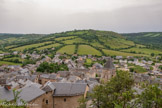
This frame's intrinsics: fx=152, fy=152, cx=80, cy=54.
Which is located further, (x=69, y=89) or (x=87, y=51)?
(x=87, y=51)

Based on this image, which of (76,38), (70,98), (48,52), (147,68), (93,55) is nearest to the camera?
(70,98)

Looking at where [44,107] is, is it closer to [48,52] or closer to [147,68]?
[147,68]

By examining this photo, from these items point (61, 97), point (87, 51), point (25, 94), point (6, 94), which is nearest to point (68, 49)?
point (87, 51)

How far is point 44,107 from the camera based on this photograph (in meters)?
25.2

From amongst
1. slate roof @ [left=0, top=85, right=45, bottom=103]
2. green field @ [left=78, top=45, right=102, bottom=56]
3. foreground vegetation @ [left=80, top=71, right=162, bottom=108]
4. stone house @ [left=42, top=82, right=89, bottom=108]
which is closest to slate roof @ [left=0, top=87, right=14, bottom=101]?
slate roof @ [left=0, top=85, right=45, bottom=103]

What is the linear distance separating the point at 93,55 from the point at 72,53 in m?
19.3

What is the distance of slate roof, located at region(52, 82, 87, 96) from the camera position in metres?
24.8

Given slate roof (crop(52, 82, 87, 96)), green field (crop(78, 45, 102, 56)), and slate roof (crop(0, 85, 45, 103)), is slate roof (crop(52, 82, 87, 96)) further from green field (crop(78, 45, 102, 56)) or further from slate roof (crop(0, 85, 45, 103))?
green field (crop(78, 45, 102, 56))

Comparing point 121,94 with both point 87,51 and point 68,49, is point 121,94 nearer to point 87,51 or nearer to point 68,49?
point 87,51

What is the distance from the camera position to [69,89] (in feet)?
83.5

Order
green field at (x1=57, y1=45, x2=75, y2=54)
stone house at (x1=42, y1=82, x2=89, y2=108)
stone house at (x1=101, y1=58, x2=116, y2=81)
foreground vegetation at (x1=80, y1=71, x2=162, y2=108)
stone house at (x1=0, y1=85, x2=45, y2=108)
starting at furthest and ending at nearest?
green field at (x1=57, y1=45, x2=75, y2=54) < stone house at (x1=101, y1=58, x2=116, y2=81) < stone house at (x1=42, y1=82, x2=89, y2=108) < stone house at (x1=0, y1=85, x2=45, y2=108) < foreground vegetation at (x1=80, y1=71, x2=162, y2=108)

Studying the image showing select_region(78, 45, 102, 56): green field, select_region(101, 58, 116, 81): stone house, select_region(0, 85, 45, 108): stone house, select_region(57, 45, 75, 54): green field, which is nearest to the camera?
select_region(0, 85, 45, 108): stone house

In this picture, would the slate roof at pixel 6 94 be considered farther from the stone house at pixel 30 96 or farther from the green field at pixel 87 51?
the green field at pixel 87 51

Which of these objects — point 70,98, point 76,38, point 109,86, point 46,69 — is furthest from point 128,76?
point 76,38
